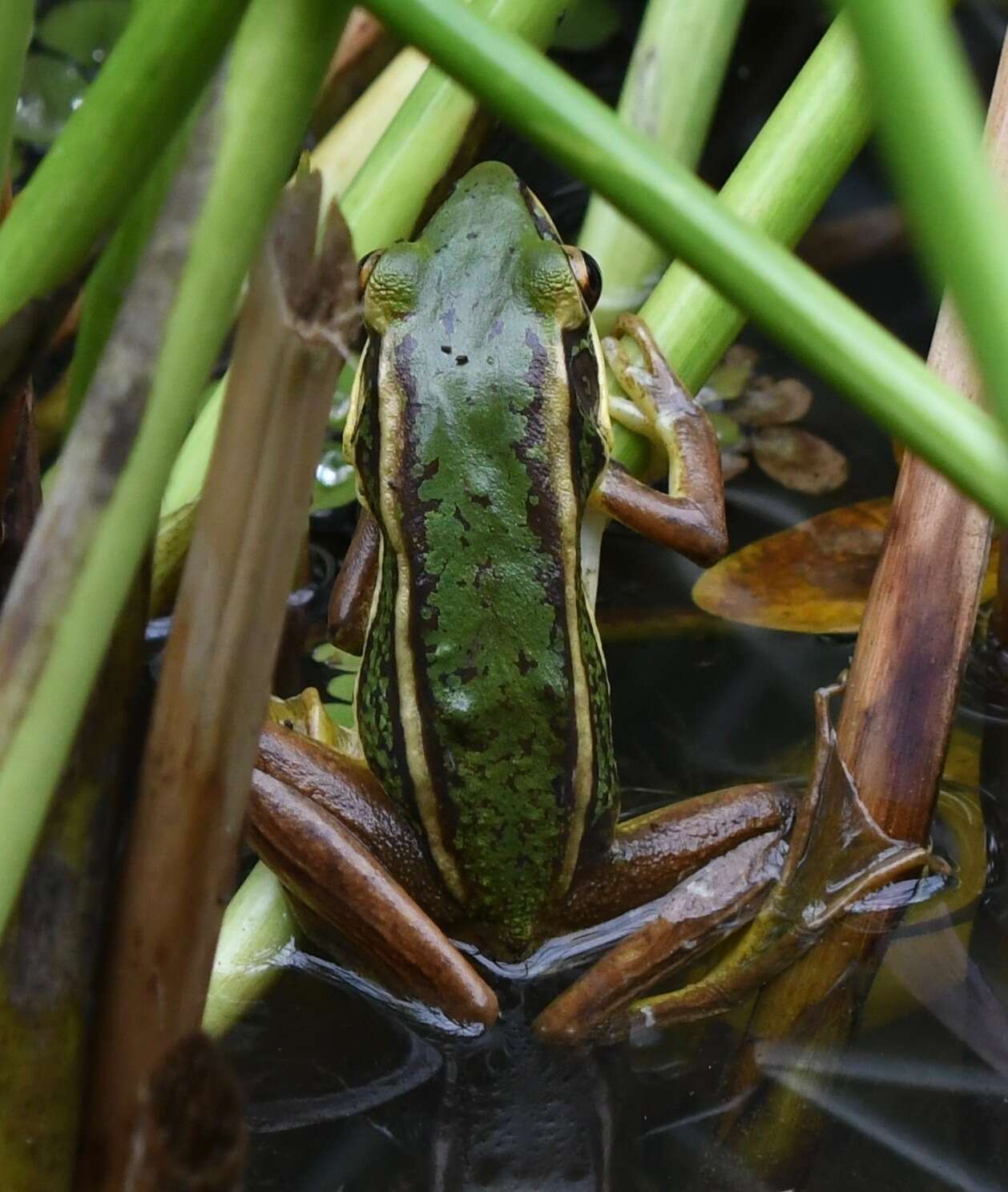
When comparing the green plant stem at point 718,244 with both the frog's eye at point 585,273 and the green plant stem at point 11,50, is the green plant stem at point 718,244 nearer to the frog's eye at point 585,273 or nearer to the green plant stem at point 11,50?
the green plant stem at point 11,50

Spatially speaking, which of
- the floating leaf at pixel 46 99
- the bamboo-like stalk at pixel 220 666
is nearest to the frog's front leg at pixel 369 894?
the bamboo-like stalk at pixel 220 666

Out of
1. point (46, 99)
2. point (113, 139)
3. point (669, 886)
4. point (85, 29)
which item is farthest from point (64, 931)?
point (85, 29)

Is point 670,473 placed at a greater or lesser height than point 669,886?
greater

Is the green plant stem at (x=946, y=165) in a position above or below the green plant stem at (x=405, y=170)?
above

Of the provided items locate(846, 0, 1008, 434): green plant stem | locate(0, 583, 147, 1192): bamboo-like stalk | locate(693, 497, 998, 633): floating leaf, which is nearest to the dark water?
locate(693, 497, 998, 633): floating leaf

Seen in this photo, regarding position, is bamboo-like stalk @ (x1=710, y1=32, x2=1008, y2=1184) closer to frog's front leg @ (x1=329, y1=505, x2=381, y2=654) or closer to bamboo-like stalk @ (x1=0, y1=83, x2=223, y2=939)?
frog's front leg @ (x1=329, y1=505, x2=381, y2=654)

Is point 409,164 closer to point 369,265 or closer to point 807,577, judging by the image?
point 369,265
